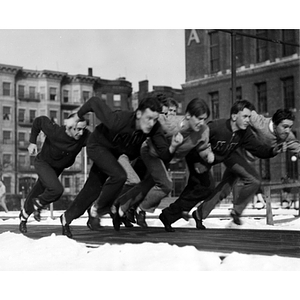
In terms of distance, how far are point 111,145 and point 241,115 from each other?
133 centimetres

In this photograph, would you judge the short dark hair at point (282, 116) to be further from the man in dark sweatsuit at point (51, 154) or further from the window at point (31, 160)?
the window at point (31, 160)

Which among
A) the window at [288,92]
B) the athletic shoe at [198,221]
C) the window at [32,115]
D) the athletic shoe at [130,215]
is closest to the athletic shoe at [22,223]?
the window at [32,115]

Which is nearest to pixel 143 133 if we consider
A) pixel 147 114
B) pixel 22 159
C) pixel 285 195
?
pixel 147 114

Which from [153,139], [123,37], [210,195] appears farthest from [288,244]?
[123,37]

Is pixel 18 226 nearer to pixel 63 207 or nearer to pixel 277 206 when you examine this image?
pixel 63 207

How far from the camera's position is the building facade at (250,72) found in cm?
636

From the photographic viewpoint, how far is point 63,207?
255 inches

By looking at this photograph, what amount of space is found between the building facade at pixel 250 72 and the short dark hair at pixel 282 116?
91 mm

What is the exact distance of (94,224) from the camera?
630 centimetres

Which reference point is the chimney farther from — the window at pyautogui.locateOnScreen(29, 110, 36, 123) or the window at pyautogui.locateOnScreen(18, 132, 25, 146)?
the window at pyautogui.locateOnScreen(18, 132, 25, 146)

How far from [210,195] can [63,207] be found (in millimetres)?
1577

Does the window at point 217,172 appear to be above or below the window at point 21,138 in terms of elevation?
below

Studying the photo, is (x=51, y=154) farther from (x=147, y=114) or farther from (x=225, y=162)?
(x=225, y=162)

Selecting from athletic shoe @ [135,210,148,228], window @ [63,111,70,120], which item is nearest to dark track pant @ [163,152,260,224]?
athletic shoe @ [135,210,148,228]
